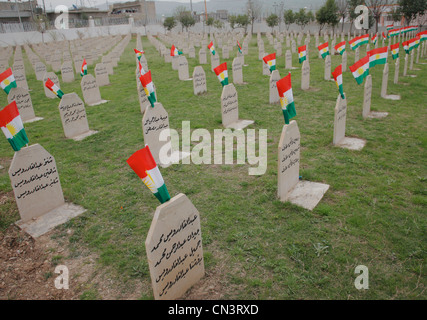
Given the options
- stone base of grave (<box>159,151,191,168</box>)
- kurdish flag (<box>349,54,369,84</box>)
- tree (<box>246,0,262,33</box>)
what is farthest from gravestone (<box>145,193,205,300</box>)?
tree (<box>246,0,262,33</box>)

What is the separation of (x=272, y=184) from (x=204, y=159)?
1.52 m

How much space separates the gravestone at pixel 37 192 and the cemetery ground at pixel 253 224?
0.61 ft

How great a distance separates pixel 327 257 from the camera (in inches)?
127

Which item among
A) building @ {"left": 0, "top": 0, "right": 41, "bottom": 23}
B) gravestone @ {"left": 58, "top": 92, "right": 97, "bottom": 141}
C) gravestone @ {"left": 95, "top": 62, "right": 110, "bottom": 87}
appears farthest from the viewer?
building @ {"left": 0, "top": 0, "right": 41, "bottom": 23}

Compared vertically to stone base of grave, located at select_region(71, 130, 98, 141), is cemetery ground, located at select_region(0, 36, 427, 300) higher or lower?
lower

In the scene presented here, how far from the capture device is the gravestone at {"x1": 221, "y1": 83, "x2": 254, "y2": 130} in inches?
284

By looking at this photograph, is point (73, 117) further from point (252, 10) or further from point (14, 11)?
point (14, 11)

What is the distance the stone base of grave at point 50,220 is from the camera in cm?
390

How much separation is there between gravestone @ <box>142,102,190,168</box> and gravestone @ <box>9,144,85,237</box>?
1.67m

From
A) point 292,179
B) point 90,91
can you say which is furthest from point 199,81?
point 292,179

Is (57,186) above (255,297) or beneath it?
above

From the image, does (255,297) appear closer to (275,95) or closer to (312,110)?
(312,110)

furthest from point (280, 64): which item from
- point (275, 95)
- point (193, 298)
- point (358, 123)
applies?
point (193, 298)

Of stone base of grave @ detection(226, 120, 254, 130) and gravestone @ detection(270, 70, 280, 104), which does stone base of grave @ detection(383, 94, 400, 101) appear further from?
stone base of grave @ detection(226, 120, 254, 130)
